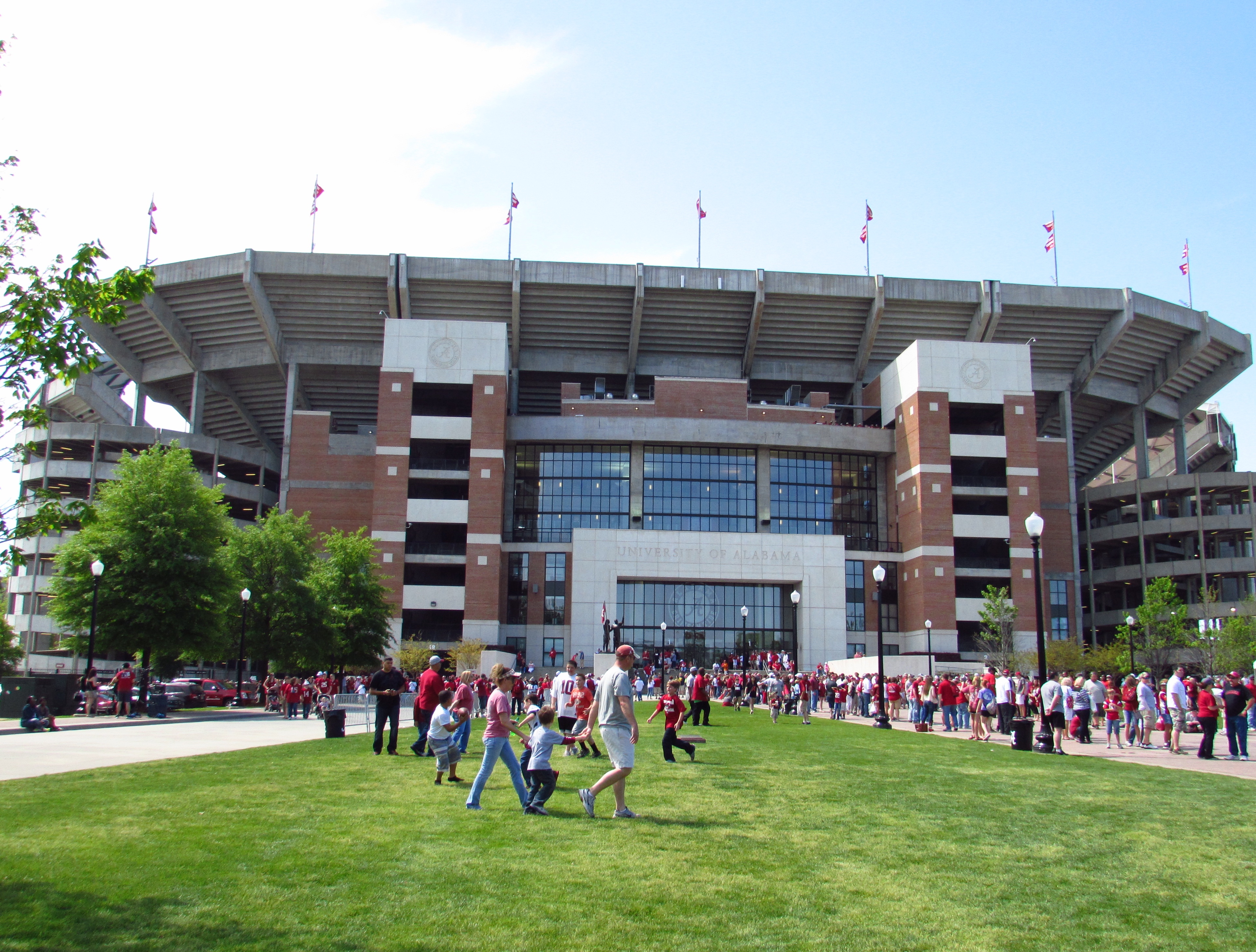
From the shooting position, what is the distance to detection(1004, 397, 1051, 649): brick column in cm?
6869

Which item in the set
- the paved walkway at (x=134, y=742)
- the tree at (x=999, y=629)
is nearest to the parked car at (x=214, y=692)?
the paved walkway at (x=134, y=742)

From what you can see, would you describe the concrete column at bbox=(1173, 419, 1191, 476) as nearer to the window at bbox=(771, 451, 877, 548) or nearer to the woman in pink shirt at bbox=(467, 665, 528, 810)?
the window at bbox=(771, 451, 877, 548)

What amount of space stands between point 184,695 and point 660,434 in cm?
3795

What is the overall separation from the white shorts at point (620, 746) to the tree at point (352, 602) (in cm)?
4410

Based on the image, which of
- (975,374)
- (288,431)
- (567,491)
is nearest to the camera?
(975,374)

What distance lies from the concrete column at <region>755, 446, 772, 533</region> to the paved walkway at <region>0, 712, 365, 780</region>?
44641mm

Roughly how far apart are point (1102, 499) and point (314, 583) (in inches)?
2461

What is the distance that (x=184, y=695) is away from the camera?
40531 millimetres

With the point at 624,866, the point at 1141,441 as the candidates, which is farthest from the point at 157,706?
the point at 1141,441

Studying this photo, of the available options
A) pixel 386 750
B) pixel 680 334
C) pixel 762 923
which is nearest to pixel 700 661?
pixel 680 334

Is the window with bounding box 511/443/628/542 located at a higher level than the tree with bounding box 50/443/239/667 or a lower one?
higher

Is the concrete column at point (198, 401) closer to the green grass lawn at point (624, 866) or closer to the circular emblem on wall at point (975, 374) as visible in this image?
the circular emblem on wall at point (975, 374)

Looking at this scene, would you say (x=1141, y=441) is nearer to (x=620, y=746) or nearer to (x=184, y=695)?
(x=184, y=695)

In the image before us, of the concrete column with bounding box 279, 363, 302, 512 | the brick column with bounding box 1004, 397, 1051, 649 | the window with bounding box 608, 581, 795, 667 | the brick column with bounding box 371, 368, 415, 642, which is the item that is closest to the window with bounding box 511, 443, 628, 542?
the window with bounding box 608, 581, 795, 667
